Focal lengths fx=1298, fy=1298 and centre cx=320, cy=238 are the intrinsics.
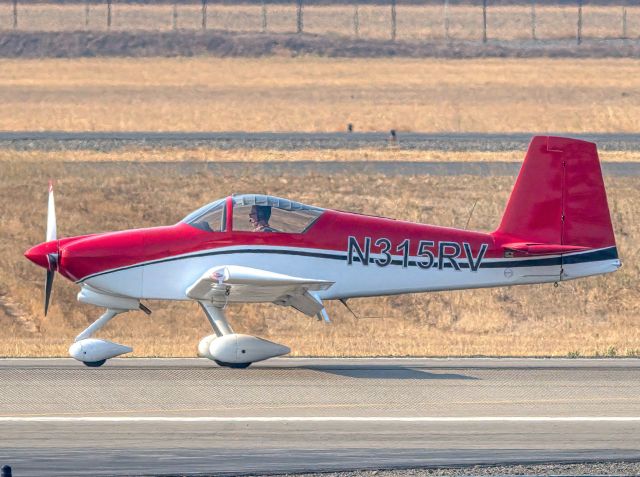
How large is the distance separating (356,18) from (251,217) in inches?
2765

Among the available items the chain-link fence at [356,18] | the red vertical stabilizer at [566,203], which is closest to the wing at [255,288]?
the red vertical stabilizer at [566,203]

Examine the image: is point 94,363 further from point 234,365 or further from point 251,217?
point 251,217

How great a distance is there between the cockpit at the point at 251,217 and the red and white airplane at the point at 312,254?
13 mm

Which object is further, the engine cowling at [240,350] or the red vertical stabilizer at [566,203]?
the red vertical stabilizer at [566,203]

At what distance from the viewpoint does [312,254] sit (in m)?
16.7

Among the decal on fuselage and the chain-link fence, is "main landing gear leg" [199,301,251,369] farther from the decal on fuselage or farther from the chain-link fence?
the chain-link fence

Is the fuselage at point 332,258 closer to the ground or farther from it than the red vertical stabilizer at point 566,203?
closer to the ground

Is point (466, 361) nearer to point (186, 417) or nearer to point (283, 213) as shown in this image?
point (283, 213)

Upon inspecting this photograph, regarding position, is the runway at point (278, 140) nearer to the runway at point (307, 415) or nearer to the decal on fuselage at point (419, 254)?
the decal on fuselage at point (419, 254)

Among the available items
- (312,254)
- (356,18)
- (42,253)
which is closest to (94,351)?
(42,253)

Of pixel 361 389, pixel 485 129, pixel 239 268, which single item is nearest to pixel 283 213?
pixel 239 268

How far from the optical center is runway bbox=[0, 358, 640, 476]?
11.6 metres

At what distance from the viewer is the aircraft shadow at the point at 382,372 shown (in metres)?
15.8

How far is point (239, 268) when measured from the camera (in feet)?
52.7
